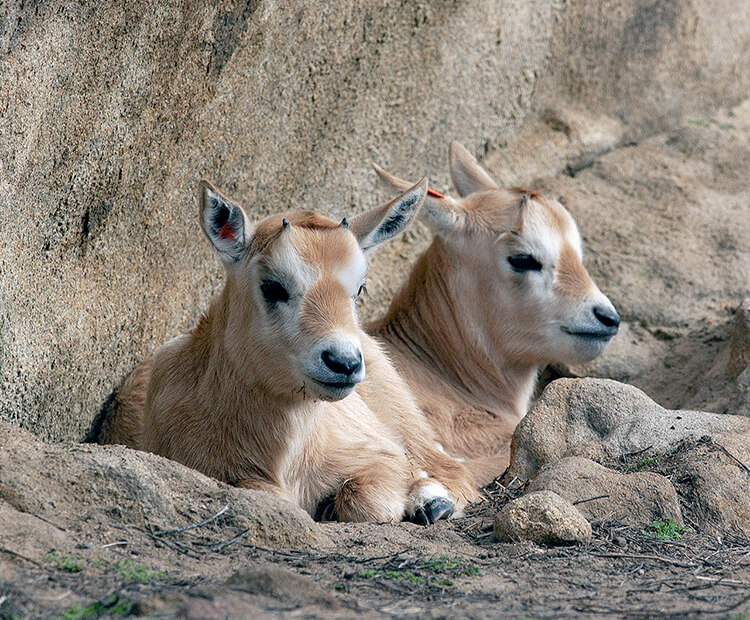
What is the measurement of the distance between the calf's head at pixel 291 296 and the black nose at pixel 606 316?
7.47ft

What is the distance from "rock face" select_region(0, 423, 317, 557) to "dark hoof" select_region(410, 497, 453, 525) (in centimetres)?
102

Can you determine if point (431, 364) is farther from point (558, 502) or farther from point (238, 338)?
point (558, 502)

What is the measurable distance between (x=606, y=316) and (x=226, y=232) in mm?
2917

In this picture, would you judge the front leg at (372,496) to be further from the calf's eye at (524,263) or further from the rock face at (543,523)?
the calf's eye at (524,263)

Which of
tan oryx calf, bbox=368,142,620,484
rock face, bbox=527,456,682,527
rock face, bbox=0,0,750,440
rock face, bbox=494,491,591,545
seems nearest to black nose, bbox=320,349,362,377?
rock face, bbox=494,491,591,545

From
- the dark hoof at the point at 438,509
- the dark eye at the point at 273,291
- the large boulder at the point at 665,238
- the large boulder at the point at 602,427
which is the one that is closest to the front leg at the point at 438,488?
the dark hoof at the point at 438,509

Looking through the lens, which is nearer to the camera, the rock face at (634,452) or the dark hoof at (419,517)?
the rock face at (634,452)

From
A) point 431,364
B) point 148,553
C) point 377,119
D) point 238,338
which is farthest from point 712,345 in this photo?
point 148,553

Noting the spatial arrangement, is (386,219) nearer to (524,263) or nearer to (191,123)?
(191,123)

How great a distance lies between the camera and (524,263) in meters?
7.06

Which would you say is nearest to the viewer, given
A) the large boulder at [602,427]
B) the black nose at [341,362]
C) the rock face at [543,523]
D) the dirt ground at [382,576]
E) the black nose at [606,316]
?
the dirt ground at [382,576]

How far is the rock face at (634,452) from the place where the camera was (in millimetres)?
4883

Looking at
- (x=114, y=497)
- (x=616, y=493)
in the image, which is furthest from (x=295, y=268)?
(x=616, y=493)

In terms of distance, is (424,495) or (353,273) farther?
(424,495)
